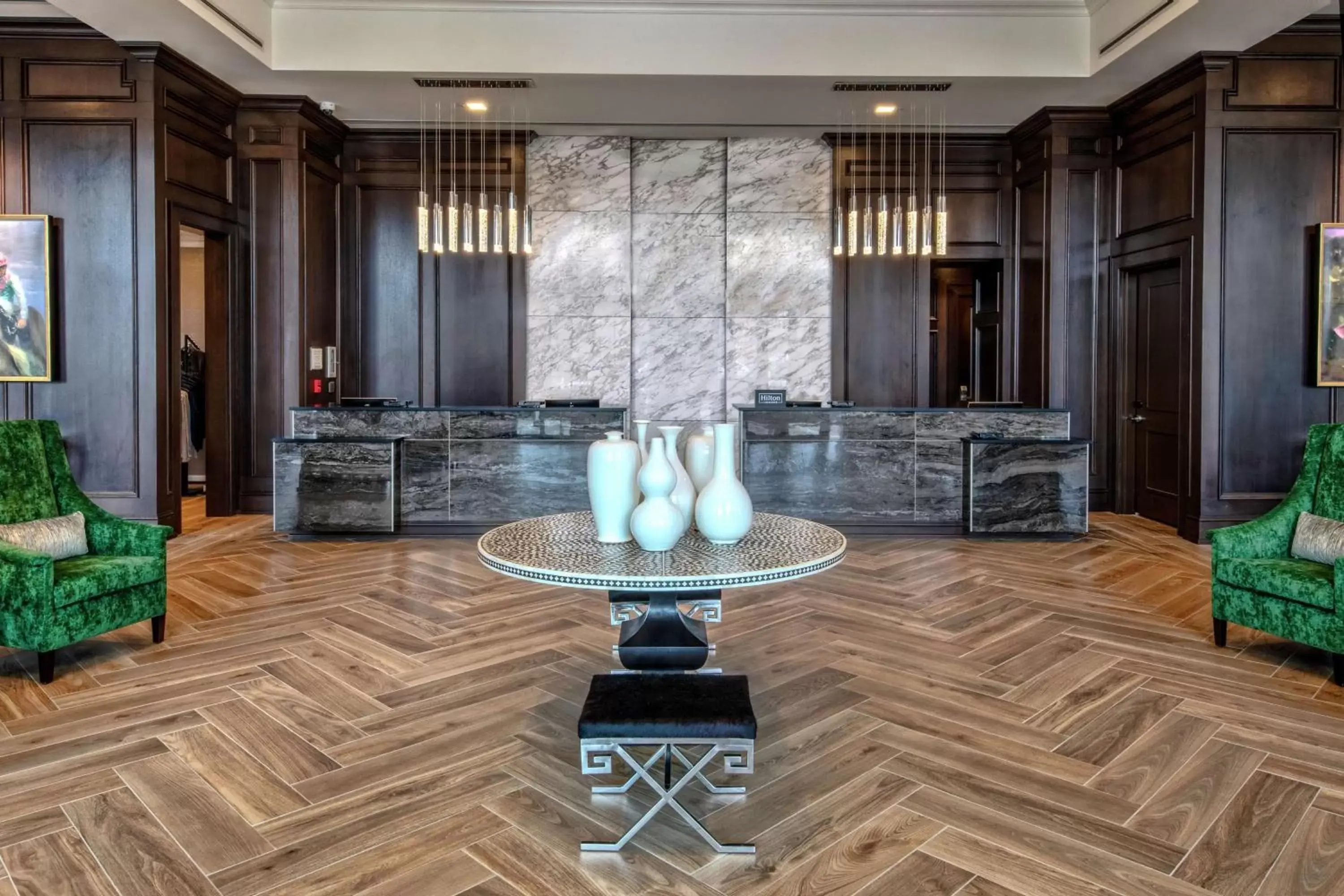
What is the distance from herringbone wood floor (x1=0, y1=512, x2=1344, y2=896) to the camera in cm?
201

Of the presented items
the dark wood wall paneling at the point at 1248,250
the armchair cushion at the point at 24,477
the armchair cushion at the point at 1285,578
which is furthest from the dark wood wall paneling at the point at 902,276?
the armchair cushion at the point at 24,477

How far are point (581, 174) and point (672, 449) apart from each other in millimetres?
6275

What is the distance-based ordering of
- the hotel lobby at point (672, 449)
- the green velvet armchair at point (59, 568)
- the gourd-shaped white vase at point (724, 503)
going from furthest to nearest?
the green velvet armchair at point (59, 568)
the gourd-shaped white vase at point (724, 503)
the hotel lobby at point (672, 449)

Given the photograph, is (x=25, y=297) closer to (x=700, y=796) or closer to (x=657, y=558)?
(x=657, y=558)

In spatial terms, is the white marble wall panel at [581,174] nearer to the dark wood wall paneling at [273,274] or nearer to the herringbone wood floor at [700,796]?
the dark wood wall paneling at [273,274]

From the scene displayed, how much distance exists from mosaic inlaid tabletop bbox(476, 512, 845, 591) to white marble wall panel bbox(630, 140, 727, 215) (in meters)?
6.02

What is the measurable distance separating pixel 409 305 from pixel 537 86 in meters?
2.63

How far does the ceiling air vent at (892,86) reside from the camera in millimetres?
6527

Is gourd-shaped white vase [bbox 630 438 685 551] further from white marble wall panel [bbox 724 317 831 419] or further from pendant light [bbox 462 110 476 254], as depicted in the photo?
white marble wall panel [bbox 724 317 831 419]

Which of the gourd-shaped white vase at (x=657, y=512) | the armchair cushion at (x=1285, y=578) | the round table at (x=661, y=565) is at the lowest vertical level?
the armchair cushion at (x=1285, y=578)

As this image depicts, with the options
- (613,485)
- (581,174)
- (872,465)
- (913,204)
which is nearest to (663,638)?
(613,485)

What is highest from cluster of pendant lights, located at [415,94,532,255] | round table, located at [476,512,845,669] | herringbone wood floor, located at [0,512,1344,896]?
cluster of pendant lights, located at [415,94,532,255]

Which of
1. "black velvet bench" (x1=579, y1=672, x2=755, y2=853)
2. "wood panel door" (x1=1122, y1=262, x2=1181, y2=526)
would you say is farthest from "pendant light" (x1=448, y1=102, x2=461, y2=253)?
"wood panel door" (x1=1122, y1=262, x2=1181, y2=526)

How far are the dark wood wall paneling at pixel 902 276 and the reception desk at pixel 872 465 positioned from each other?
1960 millimetres
